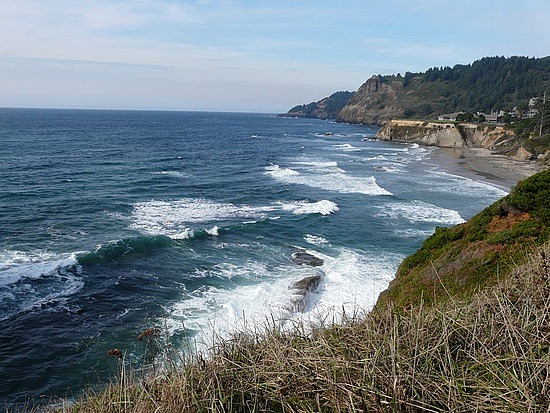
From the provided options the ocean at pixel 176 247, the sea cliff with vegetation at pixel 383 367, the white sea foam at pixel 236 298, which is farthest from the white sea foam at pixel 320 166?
the sea cliff with vegetation at pixel 383 367

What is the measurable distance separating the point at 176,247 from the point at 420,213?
20.7m

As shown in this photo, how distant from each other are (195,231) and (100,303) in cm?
1062

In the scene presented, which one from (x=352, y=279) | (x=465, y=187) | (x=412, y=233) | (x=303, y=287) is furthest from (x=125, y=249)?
(x=465, y=187)

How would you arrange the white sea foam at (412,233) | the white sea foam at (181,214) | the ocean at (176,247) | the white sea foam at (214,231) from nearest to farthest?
the ocean at (176,247), the white sea foam at (412,233), the white sea foam at (214,231), the white sea foam at (181,214)

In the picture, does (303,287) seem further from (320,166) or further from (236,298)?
(320,166)

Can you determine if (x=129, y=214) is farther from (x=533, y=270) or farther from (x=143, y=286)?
(x=533, y=270)

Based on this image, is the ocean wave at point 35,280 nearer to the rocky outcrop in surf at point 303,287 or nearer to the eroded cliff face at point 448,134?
the rocky outcrop in surf at point 303,287

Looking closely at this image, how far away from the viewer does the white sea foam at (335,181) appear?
46375 millimetres

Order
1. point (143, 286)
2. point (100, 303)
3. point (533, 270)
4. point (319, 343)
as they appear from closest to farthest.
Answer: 1. point (319, 343)
2. point (533, 270)
3. point (100, 303)
4. point (143, 286)

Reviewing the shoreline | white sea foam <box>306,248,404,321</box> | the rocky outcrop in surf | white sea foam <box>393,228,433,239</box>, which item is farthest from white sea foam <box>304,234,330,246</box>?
the shoreline

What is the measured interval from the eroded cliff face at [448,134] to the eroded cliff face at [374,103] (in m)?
55.2

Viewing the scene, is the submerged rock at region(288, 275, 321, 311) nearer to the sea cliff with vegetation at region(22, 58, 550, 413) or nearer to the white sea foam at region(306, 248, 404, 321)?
the white sea foam at region(306, 248, 404, 321)

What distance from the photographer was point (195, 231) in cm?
3044

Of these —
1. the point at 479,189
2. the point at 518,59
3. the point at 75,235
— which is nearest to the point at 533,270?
the point at 75,235
